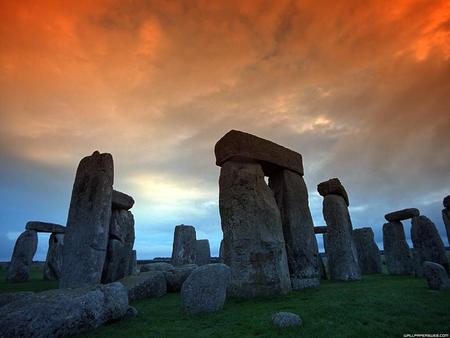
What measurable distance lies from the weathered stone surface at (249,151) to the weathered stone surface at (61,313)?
4499 mm

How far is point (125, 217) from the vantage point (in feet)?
34.8

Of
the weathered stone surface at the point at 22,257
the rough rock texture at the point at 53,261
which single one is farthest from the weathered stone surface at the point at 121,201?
the weathered stone surface at the point at 22,257

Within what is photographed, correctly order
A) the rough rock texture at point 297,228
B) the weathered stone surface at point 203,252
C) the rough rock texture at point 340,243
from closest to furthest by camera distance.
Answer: the rough rock texture at point 297,228, the rough rock texture at point 340,243, the weathered stone surface at point 203,252

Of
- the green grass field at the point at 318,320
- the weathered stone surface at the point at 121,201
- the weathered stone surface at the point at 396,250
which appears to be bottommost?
the green grass field at the point at 318,320

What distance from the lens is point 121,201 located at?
10.4 metres

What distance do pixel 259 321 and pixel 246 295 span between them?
7.58 ft

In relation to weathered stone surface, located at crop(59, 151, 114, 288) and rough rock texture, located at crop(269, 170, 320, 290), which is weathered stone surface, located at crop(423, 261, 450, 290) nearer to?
rough rock texture, located at crop(269, 170, 320, 290)

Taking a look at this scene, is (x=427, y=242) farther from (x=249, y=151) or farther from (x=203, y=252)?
(x=203, y=252)

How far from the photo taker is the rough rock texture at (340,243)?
32.8 feet

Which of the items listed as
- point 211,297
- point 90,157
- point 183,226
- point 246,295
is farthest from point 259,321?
point 183,226

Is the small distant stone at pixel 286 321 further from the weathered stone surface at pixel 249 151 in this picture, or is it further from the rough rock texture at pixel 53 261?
the rough rock texture at pixel 53 261

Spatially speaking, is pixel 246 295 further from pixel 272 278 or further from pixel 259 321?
pixel 259 321

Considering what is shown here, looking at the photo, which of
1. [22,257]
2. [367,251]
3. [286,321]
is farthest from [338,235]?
[22,257]

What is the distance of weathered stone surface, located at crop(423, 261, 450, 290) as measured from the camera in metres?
6.18
